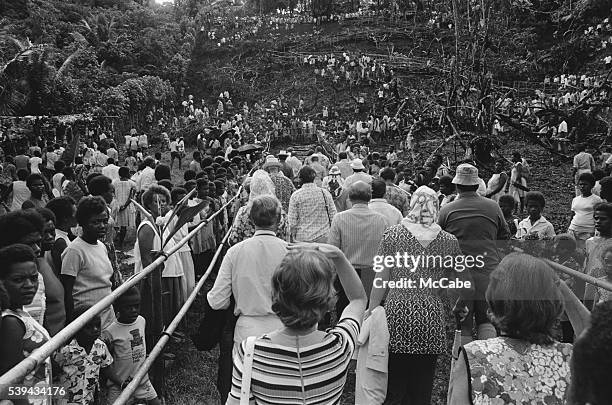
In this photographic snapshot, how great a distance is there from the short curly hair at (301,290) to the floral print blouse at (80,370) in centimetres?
173

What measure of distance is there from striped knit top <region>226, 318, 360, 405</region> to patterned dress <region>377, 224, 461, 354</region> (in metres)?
1.56

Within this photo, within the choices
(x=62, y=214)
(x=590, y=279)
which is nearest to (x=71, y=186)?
(x=62, y=214)

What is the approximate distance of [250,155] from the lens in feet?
49.4

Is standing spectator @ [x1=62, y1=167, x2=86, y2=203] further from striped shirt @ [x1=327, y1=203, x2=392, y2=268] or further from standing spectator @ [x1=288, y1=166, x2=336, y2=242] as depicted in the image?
striped shirt @ [x1=327, y1=203, x2=392, y2=268]

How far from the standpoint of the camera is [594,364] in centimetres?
122

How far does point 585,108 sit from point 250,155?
42.4 feet

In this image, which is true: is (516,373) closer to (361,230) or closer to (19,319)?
(19,319)

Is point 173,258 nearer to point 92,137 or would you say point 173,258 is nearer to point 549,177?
point 549,177

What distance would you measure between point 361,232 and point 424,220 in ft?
3.79

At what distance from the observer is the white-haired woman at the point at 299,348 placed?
201 cm

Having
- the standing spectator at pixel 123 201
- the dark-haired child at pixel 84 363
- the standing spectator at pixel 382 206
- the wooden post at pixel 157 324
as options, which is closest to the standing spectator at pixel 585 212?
the standing spectator at pixel 382 206

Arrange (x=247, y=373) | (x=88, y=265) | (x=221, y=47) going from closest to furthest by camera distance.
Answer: (x=247, y=373)
(x=88, y=265)
(x=221, y=47)

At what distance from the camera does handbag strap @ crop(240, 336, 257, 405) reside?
6.47ft

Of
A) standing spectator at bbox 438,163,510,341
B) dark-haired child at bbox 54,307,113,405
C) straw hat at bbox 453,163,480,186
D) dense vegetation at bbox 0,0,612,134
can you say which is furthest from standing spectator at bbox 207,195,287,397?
dense vegetation at bbox 0,0,612,134
